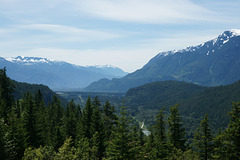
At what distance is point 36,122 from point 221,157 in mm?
35183

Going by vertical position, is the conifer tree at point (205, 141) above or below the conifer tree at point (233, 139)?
below

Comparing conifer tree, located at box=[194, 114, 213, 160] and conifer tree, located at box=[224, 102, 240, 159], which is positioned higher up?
conifer tree, located at box=[224, 102, 240, 159]

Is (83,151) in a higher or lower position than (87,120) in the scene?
lower

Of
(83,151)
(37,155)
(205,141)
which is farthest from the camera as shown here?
(205,141)

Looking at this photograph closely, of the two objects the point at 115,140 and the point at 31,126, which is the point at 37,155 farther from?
the point at 31,126

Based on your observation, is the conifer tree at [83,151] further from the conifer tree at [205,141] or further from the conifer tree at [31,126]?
the conifer tree at [205,141]

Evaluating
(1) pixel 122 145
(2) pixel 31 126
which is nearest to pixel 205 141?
(1) pixel 122 145

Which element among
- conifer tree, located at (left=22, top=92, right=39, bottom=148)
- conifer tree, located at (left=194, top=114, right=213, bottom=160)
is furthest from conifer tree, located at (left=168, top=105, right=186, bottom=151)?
conifer tree, located at (left=22, top=92, right=39, bottom=148)

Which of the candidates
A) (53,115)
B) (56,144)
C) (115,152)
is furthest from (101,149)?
(53,115)

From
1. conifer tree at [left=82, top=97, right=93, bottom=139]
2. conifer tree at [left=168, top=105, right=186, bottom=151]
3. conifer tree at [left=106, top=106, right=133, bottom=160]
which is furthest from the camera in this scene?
conifer tree at [left=82, top=97, right=93, bottom=139]

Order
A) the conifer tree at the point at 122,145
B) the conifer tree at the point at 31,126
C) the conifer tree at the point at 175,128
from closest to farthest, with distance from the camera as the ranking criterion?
the conifer tree at the point at 122,145 → the conifer tree at the point at 175,128 → the conifer tree at the point at 31,126

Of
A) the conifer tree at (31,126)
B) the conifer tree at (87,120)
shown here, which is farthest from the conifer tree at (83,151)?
the conifer tree at (87,120)

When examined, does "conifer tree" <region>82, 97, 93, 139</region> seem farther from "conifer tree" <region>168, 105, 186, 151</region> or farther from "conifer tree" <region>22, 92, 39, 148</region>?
"conifer tree" <region>168, 105, 186, 151</region>

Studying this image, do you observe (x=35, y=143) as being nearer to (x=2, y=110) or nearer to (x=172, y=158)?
(x=2, y=110)
